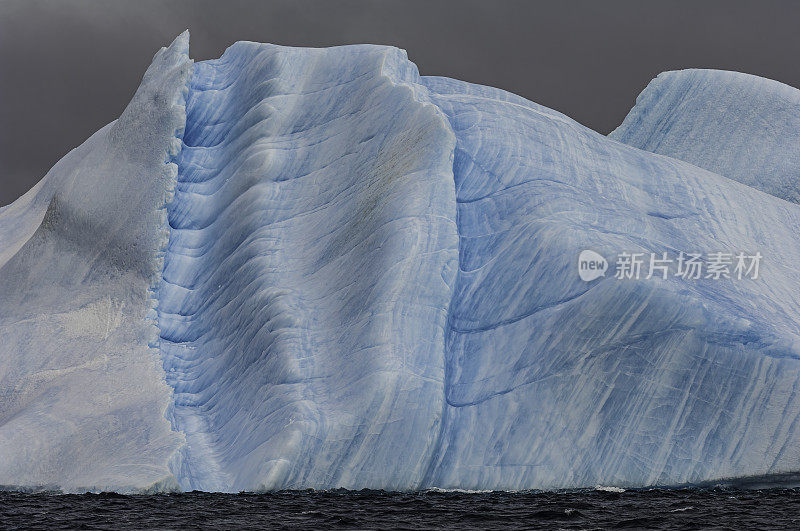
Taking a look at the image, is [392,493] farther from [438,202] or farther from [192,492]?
[438,202]

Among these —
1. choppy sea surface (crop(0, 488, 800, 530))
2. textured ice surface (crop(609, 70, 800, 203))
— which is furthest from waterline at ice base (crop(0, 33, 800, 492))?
textured ice surface (crop(609, 70, 800, 203))

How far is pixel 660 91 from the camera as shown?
89.2 ft

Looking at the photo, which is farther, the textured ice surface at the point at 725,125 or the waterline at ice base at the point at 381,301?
the textured ice surface at the point at 725,125

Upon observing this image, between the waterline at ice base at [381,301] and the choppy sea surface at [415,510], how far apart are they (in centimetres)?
53

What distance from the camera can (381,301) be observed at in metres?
15.9

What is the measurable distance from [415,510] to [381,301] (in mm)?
3876

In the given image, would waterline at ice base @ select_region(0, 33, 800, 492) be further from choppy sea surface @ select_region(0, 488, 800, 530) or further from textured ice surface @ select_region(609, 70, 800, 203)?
textured ice surface @ select_region(609, 70, 800, 203)

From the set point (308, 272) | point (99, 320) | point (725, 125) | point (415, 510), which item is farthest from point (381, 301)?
point (725, 125)

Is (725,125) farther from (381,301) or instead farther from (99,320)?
(99,320)

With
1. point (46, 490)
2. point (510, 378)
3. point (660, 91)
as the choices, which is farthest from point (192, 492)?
point (660, 91)


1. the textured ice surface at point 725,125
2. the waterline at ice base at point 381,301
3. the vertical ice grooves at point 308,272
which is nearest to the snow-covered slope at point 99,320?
the waterline at ice base at point 381,301

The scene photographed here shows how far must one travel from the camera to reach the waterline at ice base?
49.8 feet

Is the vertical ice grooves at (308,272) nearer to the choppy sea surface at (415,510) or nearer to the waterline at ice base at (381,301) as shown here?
the waterline at ice base at (381,301)

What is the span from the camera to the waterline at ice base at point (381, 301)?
1519 cm
